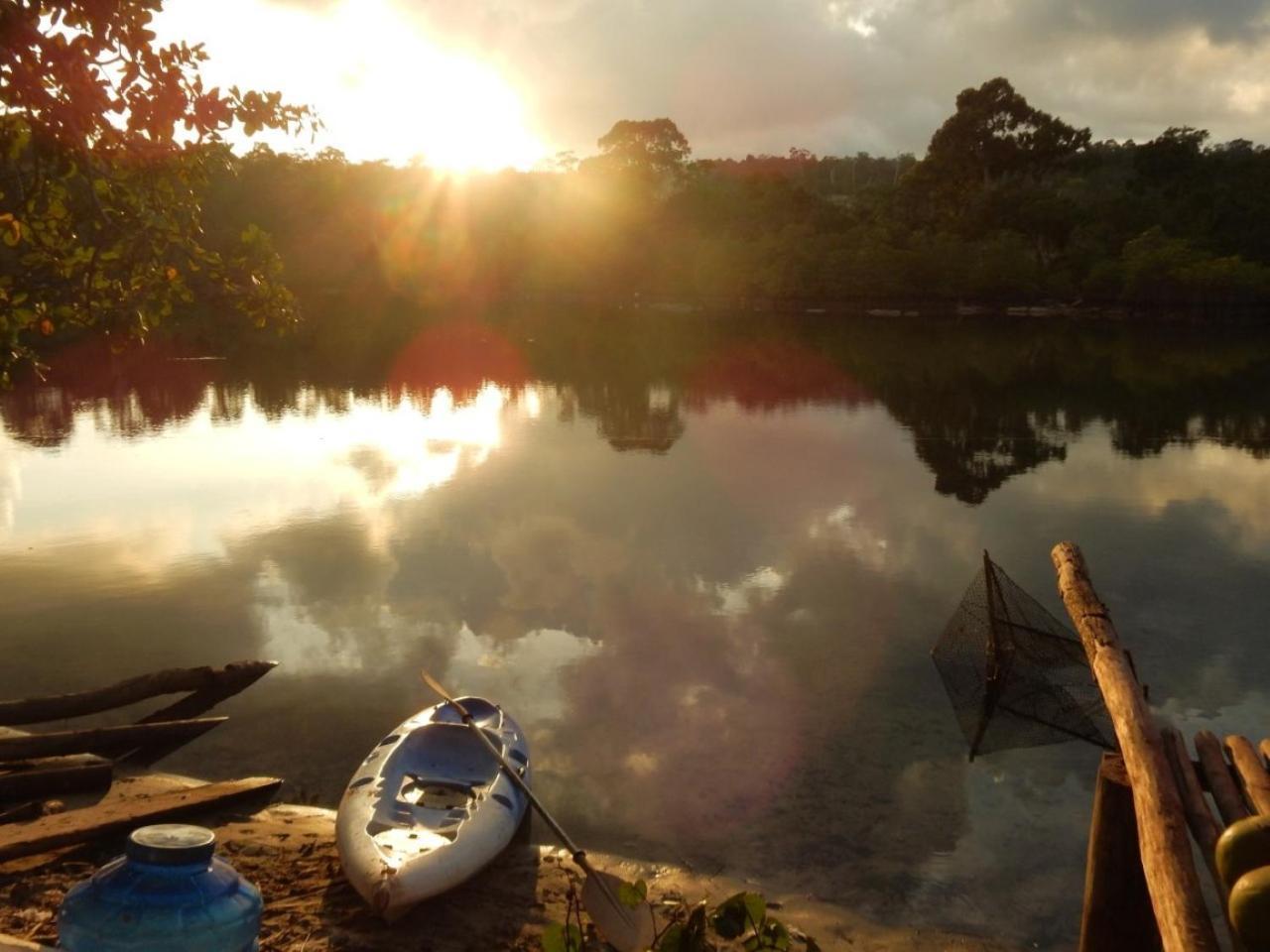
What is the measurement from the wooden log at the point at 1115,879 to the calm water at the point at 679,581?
2.92m

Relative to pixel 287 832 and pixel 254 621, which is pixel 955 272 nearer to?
pixel 254 621

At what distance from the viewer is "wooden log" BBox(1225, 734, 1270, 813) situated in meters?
5.91

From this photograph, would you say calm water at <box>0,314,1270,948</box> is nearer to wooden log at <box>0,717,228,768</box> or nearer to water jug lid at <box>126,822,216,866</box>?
wooden log at <box>0,717,228,768</box>

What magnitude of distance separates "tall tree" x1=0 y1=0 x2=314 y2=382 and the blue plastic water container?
539 cm

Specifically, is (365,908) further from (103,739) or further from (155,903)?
(103,739)

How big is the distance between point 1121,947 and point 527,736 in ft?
26.2

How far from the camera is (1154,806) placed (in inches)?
226

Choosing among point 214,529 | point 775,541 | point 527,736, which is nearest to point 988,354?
point 775,541

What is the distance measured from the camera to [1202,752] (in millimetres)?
6676

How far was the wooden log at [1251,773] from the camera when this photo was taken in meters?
5.91

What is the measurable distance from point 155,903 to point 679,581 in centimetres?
1609

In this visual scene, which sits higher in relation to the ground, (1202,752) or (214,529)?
(1202,752)

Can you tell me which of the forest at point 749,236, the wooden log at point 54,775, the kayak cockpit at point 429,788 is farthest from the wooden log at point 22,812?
the forest at point 749,236

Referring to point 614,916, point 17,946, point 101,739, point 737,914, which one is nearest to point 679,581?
point 101,739
